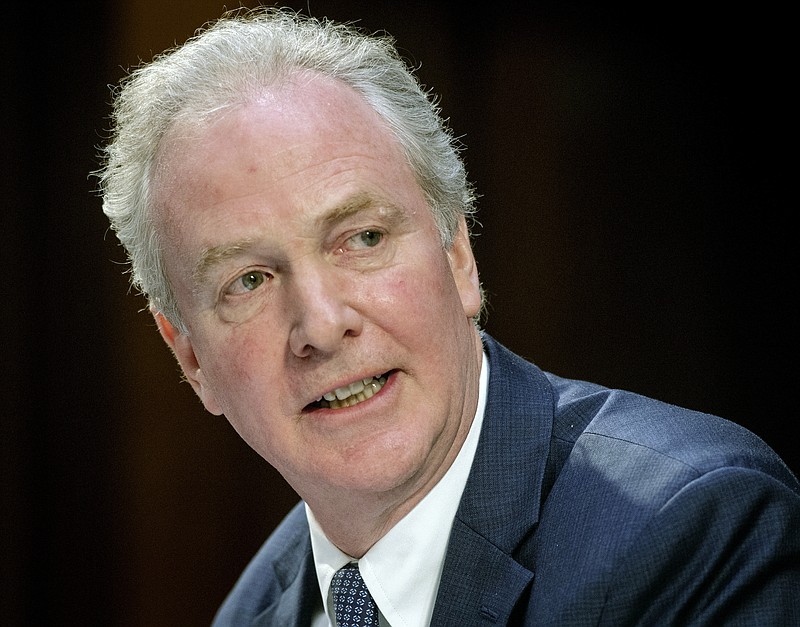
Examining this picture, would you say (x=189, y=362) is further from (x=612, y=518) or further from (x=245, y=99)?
(x=612, y=518)

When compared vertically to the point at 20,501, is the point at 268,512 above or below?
below

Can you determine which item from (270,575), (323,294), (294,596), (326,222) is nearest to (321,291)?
(323,294)

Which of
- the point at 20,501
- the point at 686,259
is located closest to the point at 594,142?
the point at 686,259

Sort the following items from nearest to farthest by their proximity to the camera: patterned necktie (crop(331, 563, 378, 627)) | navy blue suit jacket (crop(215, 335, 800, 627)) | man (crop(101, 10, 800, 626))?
navy blue suit jacket (crop(215, 335, 800, 627)) → man (crop(101, 10, 800, 626)) → patterned necktie (crop(331, 563, 378, 627))

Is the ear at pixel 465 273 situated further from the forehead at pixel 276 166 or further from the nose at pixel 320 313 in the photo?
the nose at pixel 320 313

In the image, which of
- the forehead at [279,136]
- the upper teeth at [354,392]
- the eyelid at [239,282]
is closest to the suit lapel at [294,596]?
the upper teeth at [354,392]

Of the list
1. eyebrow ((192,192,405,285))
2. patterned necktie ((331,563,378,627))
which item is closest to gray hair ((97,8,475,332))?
eyebrow ((192,192,405,285))

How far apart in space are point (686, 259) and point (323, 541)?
1454 millimetres

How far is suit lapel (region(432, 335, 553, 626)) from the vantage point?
1596mm

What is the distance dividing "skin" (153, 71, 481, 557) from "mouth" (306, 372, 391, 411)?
19 mm

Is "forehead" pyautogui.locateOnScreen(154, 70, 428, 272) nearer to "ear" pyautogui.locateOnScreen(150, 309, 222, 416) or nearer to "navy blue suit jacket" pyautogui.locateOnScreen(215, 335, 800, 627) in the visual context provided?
"ear" pyautogui.locateOnScreen(150, 309, 222, 416)

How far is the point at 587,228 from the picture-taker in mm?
3006

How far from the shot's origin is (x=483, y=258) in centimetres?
316

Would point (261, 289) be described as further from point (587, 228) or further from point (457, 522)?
point (587, 228)
